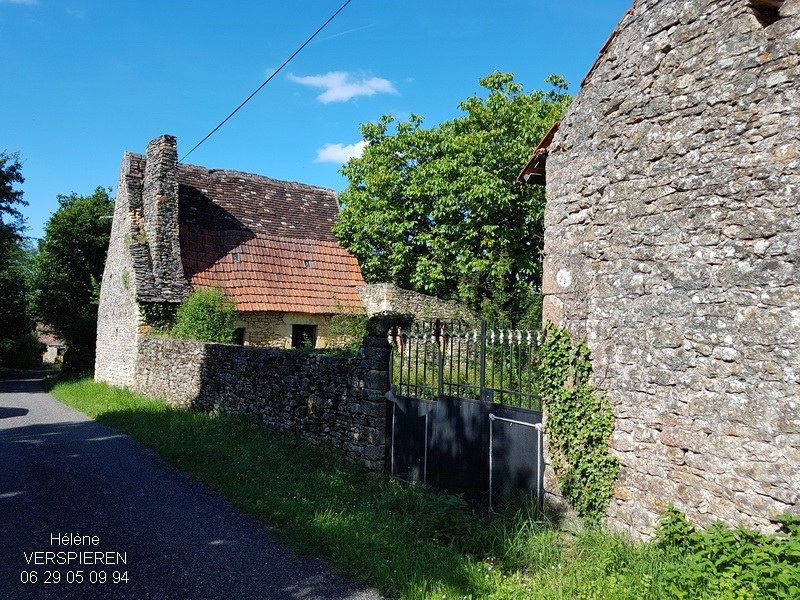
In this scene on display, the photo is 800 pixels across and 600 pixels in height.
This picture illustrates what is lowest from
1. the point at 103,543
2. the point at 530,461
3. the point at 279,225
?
the point at 103,543

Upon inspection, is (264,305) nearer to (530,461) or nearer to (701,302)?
(530,461)

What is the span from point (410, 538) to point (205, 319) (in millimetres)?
11876

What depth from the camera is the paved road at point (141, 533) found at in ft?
15.7

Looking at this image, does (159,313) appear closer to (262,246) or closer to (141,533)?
(262,246)

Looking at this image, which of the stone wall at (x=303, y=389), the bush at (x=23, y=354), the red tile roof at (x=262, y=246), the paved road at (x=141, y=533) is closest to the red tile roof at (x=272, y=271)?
the red tile roof at (x=262, y=246)

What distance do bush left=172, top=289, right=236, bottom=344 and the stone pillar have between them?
871cm

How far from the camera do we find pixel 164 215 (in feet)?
59.8

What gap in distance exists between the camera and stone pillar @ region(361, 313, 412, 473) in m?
8.20

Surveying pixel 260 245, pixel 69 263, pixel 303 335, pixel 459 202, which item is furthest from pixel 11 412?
pixel 69 263

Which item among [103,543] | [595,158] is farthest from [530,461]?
[103,543]

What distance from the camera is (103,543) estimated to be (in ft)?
18.7

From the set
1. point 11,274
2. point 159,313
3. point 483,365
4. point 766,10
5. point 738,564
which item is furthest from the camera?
point 11,274

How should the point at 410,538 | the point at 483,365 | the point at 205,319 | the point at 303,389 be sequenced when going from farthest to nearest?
the point at 205,319, the point at 303,389, the point at 483,365, the point at 410,538

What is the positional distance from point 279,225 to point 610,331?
718 inches
